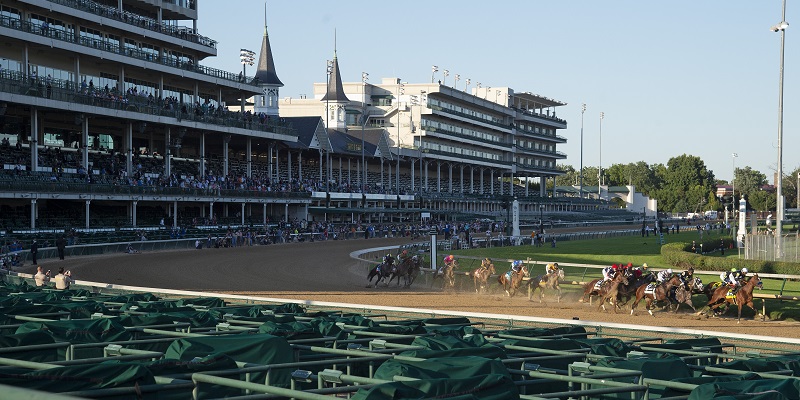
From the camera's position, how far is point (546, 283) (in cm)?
2542

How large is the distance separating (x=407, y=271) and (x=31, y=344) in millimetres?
22212

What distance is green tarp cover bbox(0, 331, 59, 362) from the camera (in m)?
7.50

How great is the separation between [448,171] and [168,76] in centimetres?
5242

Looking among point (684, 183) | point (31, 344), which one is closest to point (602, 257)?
point (31, 344)

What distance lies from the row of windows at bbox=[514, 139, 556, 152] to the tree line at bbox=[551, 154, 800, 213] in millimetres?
16722

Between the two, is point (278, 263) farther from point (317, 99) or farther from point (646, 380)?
point (317, 99)

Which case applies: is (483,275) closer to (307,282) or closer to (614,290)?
(614,290)

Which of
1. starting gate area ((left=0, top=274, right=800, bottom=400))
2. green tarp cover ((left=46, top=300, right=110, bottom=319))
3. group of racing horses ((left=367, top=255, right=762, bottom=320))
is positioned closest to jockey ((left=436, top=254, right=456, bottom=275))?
group of racing horses ((left=367, top=255, right=762, bottom=320))

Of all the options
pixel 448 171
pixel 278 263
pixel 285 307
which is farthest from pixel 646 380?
pixel 448 171

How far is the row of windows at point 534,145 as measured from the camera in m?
115

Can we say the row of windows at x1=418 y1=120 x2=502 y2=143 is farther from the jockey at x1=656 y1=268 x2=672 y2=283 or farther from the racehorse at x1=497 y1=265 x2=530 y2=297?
the jockey at x1=656 y1=268 x2=672 y2=283

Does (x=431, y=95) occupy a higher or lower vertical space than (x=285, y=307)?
higher

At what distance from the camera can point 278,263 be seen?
36656 millimetres

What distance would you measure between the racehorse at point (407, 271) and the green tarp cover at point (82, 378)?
23.4m
